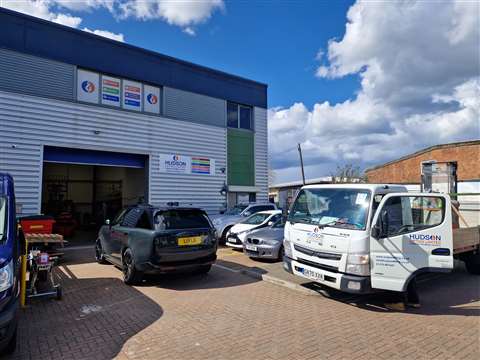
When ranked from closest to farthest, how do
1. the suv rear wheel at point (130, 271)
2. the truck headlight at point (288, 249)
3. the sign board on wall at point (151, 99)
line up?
the truck headlight at point (288, 249), the suv rear wheel at point (130, 271), the sign board on wall at point (151, 99)

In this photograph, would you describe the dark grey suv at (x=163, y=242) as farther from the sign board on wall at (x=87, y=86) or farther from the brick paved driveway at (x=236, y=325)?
the sign board on wall at (x=87, y=86)

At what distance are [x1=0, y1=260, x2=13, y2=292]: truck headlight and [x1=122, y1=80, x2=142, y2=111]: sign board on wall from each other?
12.2m

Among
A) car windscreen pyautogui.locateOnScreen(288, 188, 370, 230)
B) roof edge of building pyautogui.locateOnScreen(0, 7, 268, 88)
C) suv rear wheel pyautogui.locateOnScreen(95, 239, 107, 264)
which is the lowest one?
suv rear wheel pyautogui.locateOnScreen(95, 239, 107, 264)

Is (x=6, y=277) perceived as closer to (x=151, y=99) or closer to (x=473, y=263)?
(x=473, y=263)

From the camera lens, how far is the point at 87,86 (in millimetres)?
13781

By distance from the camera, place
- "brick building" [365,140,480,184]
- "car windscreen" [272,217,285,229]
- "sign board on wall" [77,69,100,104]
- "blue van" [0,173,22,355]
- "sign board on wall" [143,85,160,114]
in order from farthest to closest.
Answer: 1. "brick building" [365,140,480,184]
2. "sign board on wall" [143,85,160,114]
3. "sign board on wall" [77,69,100,104]
4. "car windscreen" [272,217,285,229]
5. "blue van" [0,173,22,355]

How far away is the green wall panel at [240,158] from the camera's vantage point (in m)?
18.4

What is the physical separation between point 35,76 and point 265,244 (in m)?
10.7

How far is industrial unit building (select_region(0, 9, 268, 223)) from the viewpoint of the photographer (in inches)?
480

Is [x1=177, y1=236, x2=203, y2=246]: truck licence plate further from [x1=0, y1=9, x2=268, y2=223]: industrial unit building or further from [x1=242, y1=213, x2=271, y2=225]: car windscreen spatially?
[x1=0, y1=9, x2=268, y2=223]: industrial unit building

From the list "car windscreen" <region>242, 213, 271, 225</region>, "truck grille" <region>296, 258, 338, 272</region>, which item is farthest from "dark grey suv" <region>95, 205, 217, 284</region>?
"car windscreen" <region>242, 213, 271, 225</region>

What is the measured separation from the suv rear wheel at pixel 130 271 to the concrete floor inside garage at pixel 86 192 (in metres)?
11.0

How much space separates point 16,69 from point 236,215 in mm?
9752

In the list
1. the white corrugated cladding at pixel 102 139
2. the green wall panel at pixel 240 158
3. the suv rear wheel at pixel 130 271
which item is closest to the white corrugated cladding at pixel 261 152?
the green wall panel at pixel 240 158
